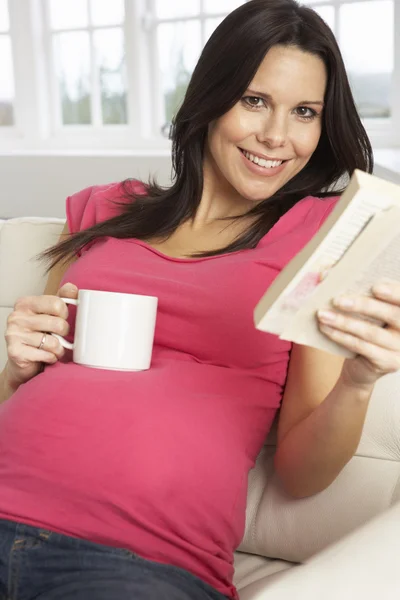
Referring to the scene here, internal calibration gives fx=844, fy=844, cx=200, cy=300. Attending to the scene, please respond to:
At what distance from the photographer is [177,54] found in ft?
12.0

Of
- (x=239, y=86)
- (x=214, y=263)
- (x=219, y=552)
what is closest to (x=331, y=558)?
(x=219, y=552)

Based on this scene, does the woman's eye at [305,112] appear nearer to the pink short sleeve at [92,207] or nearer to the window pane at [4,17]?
the pink short sleeve at [92,207]

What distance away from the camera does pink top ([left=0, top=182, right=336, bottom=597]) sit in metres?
1.11

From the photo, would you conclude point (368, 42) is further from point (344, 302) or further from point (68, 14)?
point (344, 302)

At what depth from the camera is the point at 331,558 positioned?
856mm

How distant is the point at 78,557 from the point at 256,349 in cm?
41

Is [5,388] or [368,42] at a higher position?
[368,42]

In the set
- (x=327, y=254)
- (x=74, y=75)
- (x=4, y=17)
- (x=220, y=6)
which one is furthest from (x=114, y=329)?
(x=4, y=17)

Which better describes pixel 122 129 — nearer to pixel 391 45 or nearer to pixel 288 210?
pixel 391 45

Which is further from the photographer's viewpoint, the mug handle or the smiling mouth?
the smiling mouth

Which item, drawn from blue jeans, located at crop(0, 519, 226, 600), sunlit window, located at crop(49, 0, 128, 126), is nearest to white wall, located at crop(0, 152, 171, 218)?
sunlit window, located at crop(49, 0, 128, 126)

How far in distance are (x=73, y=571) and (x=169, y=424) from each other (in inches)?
9.1

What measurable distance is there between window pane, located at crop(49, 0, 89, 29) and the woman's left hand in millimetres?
3193

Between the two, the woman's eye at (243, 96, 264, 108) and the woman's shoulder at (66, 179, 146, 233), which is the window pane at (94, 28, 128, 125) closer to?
the woman's shoulder at (66, 179, 146, 233)
